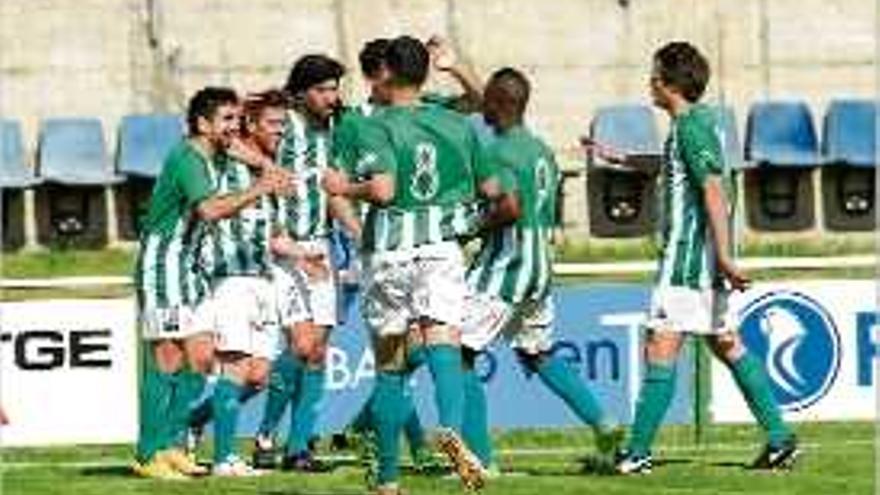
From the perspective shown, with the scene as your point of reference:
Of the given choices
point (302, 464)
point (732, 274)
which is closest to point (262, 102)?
point (302, 464)

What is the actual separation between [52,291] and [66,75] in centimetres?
1000

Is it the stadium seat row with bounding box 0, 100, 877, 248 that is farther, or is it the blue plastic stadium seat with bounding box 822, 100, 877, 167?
the blue plastic stadium seat with bounding box 822, 100, 877, 167

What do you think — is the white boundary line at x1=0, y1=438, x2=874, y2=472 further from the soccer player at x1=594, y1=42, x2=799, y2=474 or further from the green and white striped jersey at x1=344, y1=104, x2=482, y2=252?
the green and white striped jersey at x1=344, y1=104, x2=482, y2=252

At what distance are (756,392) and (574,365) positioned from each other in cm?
268

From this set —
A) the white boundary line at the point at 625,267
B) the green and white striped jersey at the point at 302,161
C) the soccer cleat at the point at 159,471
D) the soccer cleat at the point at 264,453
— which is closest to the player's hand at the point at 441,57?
the green and white striped jersey at the point at 302,161

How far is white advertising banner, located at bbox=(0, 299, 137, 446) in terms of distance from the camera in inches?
680

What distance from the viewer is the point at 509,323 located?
15.3 meters

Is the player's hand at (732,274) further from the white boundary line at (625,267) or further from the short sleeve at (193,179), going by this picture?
the white boundary line at (625,267)

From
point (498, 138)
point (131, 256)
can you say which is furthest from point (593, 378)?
point (131, 256)

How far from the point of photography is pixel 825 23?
1110 inches

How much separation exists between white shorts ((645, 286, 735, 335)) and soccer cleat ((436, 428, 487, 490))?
1.99 meters

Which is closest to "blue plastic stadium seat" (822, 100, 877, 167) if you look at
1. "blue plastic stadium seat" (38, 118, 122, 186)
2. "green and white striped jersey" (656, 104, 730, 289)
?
"blue plastic stadium seat" (38, 118, 122, 186)

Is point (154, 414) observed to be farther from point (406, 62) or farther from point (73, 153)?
point (73, 153)

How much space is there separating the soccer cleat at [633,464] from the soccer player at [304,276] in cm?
156
